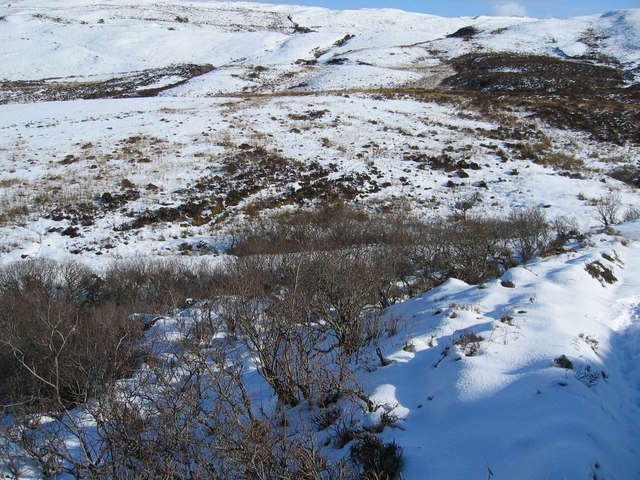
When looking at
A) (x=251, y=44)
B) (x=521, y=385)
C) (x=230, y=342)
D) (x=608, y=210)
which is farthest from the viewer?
(x=251, y=44)

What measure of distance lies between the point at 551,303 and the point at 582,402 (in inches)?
119

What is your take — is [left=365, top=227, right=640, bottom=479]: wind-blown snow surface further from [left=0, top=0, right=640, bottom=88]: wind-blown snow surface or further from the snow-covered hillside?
[left=0, top=0, right=640, bottom=88]: wind-blown snow surface

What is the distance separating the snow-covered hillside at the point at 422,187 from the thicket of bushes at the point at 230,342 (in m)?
0.39

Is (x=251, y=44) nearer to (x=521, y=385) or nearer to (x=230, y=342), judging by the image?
(x=230, y=342)

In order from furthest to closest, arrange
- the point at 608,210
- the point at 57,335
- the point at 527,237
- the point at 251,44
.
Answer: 1. the point at 251,44
2. the point at 608,210
3. the point at 527,237
4. the point at 57,335

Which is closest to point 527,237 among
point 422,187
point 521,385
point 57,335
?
point 422,187

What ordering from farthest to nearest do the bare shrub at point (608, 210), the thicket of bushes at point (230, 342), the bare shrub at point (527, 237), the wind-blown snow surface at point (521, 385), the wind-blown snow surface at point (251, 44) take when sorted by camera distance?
the wind-blown snow surface at point (251, 44), the bare shrub at point (608, 210), the bare shrub at point (527, 237), the thicket of bushes at point (230, 342), the wind-blown snow surface at point (521, 385)

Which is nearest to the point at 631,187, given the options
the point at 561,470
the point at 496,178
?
the point at 496,178

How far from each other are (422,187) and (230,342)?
1509 cm

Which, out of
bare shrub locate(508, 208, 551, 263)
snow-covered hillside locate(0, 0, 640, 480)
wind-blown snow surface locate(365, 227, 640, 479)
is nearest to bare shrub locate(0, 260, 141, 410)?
snow-covered hillside locate(0, 0, 640, 480)

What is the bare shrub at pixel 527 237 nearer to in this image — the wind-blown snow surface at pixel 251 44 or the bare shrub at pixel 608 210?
the bare shrub at pixel 608 210

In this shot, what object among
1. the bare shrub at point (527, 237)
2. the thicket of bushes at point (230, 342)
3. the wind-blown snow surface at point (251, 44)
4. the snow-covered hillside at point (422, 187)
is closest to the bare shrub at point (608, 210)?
the snow-covered hillside at point (422, 187)

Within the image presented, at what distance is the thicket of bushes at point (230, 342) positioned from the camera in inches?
181

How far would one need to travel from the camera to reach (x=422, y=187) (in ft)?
69.8
